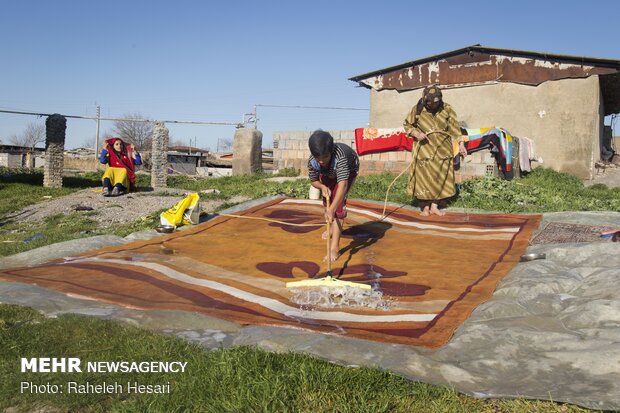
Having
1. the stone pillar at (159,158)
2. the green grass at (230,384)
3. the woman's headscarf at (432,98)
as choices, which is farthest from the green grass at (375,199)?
the green grass at (230,384)

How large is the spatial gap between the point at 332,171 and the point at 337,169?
0.18 meters

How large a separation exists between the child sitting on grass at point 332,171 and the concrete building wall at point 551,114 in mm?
10790

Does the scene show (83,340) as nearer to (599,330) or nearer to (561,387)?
(561,387)

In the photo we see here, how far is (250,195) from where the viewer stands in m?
10.6

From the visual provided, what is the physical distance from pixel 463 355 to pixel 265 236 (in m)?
3.86

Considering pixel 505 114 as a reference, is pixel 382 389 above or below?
below

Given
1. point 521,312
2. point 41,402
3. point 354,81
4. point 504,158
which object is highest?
point 354,81

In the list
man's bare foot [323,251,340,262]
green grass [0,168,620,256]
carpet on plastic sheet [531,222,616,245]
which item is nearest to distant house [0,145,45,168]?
green grass [0,168,620,256]

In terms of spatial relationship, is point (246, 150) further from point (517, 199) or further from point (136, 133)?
point (136, 133)

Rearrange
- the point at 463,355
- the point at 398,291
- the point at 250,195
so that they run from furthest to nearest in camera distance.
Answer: the point at 250,195
the point at 398,291
the point at 463,355

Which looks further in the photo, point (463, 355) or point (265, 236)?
point (265, 236)

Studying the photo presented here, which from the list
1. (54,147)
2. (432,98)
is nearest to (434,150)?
(432,98)

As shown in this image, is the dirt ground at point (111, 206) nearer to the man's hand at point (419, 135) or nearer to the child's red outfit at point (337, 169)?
the man's hand at point (419, 135)

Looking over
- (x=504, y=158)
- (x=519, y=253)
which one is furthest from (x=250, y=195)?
(x=519, y=253)
